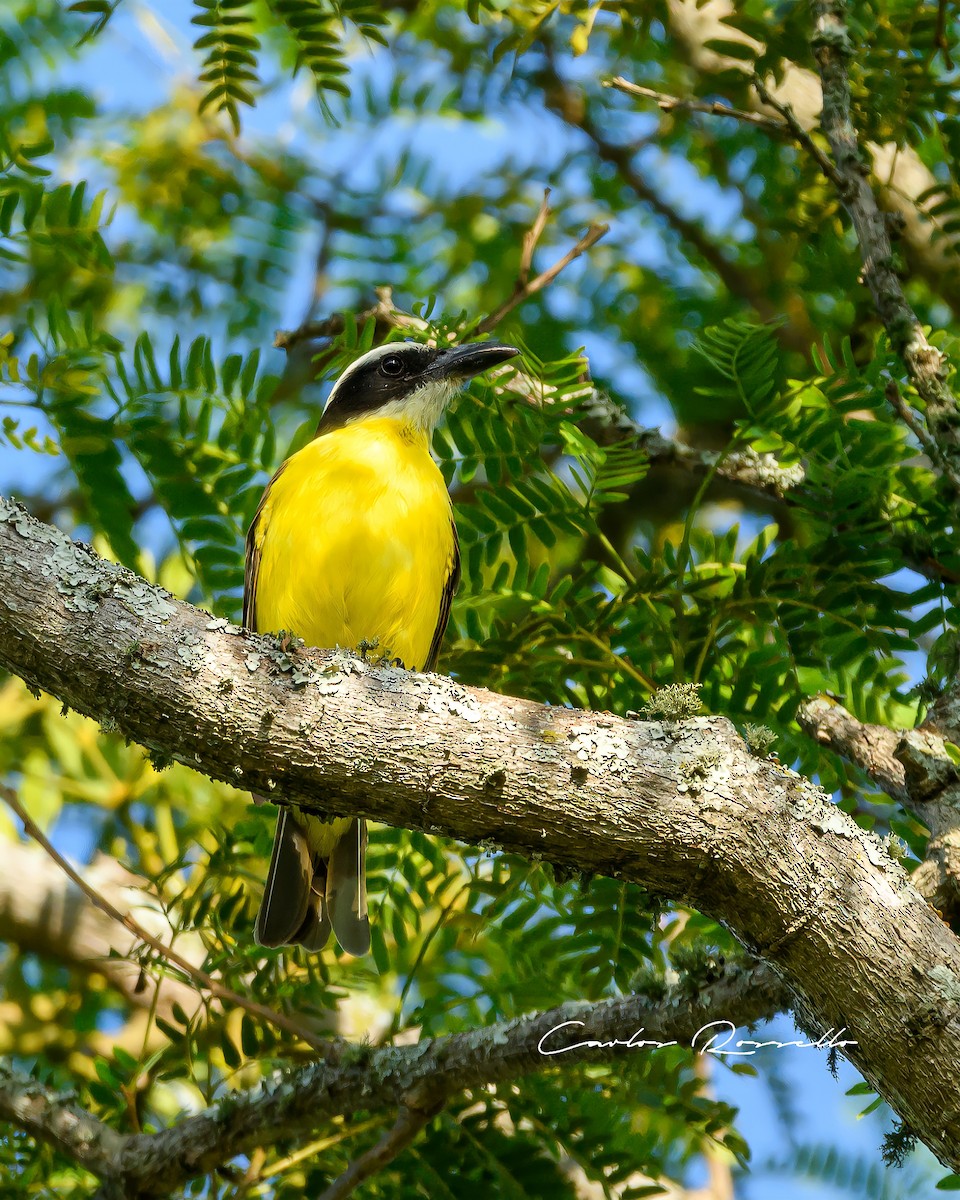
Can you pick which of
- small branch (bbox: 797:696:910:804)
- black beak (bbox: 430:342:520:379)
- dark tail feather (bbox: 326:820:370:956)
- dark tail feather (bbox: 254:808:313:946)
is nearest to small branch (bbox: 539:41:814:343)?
black beak (bbox: 430:342:520:379)

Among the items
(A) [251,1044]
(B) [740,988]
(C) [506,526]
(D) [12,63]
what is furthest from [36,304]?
(B) [740,988]

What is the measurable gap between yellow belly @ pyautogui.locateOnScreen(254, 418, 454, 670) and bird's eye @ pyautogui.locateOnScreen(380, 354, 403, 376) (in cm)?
66

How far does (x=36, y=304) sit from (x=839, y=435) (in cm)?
359

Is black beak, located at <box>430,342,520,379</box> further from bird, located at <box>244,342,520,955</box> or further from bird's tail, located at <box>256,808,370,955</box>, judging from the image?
bird's tail, located at <box>256,808,370,955</box>

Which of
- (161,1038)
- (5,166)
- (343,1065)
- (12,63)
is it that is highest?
(12,63)

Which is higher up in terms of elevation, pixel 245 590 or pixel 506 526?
pixel 245 590

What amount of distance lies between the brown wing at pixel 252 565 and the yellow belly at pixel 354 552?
16 millimetres

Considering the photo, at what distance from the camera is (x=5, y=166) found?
3.61 m

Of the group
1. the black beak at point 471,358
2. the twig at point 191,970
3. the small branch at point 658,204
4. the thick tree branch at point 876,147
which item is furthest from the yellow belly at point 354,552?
the small branch at point 658,204

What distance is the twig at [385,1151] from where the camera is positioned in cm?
313

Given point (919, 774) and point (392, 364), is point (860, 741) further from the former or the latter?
point (392, 364)

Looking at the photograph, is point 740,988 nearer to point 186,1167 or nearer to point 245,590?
point 186,1167

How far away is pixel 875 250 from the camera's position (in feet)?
11.3

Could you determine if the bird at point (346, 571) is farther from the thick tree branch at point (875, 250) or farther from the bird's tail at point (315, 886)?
the thick tree branch at point (875, 250)
